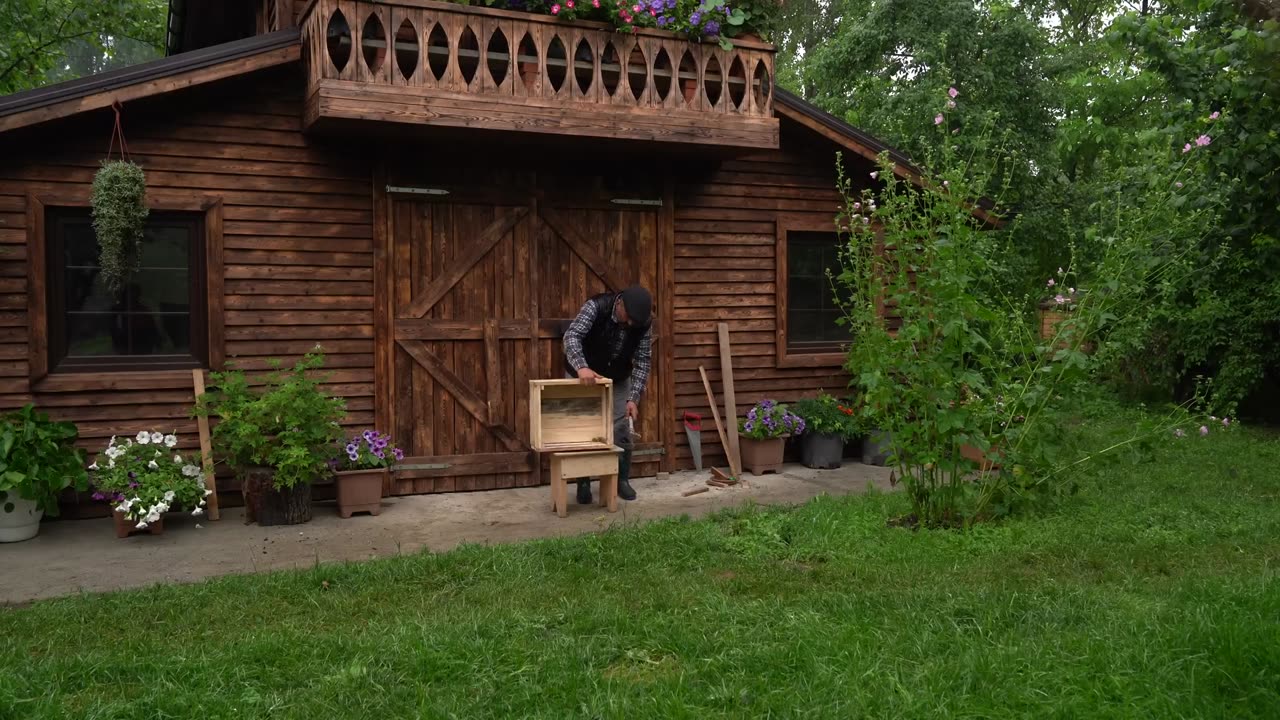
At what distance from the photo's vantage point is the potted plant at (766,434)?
10031 millimetres

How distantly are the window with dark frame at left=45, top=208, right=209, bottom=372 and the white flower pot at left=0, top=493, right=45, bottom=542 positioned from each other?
1124 mm

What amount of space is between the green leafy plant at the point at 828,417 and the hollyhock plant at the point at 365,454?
14.0 ft

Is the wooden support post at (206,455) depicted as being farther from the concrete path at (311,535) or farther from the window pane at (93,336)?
the window pane at (93,336)

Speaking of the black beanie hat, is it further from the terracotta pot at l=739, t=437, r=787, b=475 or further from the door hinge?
the terracotta pot at l=739, t=437, r=787, b=475

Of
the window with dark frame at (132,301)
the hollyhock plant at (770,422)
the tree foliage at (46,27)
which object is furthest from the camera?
the tree foliage at (46,27)

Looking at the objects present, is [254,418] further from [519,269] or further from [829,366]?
[829,366]

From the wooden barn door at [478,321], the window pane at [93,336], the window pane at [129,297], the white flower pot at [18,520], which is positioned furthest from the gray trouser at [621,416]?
the white flower pot at [18,520]

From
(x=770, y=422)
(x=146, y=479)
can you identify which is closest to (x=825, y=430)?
(x=770, y=422)

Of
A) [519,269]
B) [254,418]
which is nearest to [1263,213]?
[519,269]

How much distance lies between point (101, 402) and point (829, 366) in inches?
275

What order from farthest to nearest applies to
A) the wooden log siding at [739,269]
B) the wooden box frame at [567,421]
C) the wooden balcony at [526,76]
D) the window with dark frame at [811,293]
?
1. the window with dark frame at [811,293]
2. the wooden log siding at [739,269]
3. the wooden box frame at [567,421]
4. the wooden balcony at [526,76]

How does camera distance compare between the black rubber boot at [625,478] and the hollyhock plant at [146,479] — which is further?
the black rubber boot at [625,478]

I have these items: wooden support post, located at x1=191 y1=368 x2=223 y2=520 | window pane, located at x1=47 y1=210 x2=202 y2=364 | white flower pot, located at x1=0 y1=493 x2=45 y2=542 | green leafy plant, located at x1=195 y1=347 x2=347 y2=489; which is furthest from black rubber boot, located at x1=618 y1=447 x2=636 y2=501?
white flower pot, located at x1=0 y1=493 x2=45 y2=542

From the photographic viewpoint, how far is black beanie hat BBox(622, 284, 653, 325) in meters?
8.09
